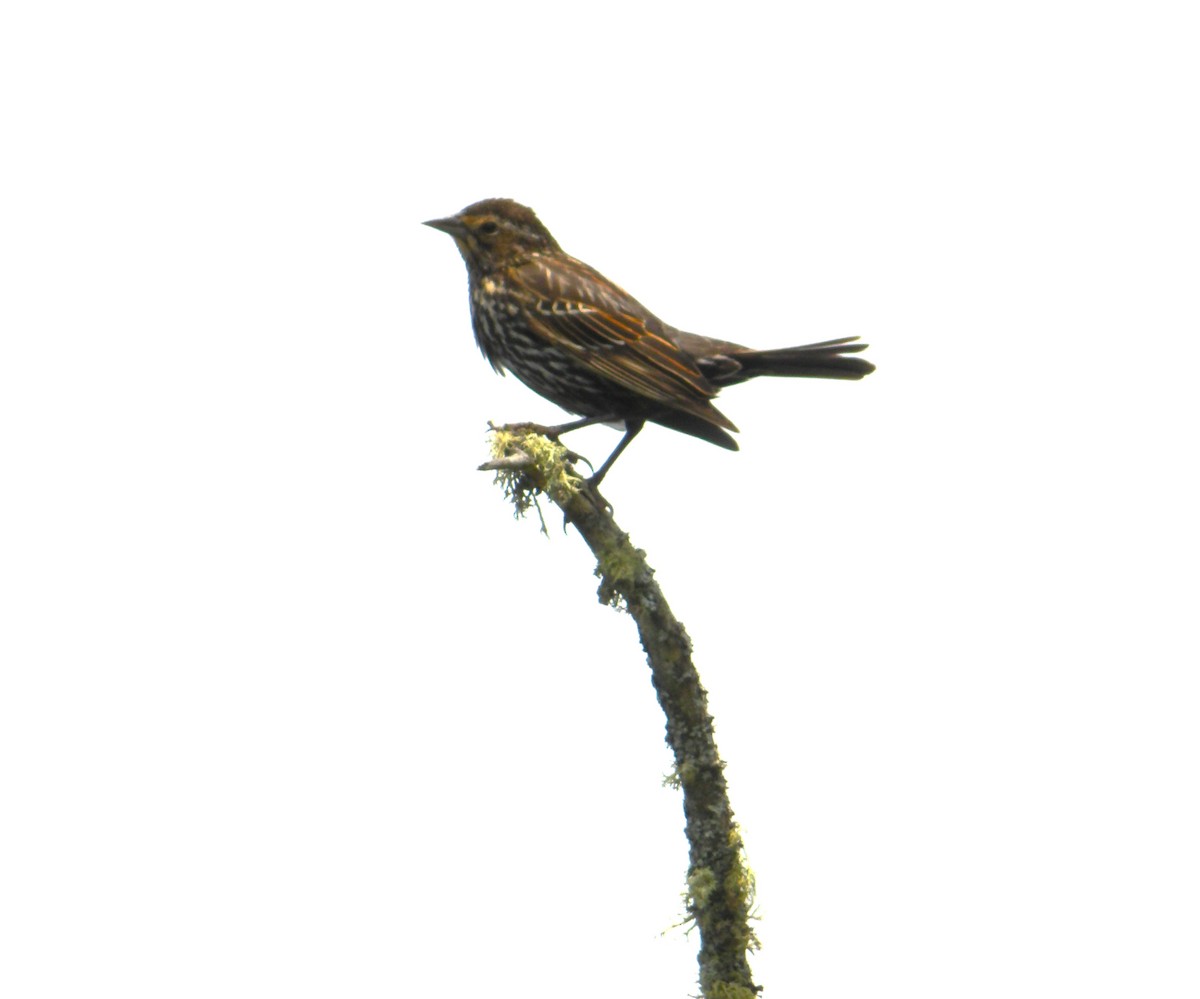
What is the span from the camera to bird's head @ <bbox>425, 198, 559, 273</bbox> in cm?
752

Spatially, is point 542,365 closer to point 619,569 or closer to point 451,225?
point 451,225

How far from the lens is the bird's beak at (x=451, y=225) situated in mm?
7570

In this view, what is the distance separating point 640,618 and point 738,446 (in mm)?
1679

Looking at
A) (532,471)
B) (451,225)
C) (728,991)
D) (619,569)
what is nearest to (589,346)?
(451,225)

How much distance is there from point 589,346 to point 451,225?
1.06m

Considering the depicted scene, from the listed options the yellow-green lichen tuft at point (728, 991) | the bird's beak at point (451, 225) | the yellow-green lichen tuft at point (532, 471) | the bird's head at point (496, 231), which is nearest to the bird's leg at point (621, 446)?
the yellow-green lichen tuft at point (532, 471)

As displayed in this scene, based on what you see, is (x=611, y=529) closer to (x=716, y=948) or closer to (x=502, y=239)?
(x=716, y=948)

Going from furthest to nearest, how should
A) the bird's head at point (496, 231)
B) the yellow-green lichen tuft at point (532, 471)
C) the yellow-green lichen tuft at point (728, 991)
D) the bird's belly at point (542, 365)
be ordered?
the bird's head at point (496, 231) → the bird's belly at point (542, 365) → the yellow-green lichen tuft at point (532, 471) → the yellow-green lichen tuft at point (728, 991)

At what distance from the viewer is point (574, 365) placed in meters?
7.07

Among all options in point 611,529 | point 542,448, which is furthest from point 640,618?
point 542,448

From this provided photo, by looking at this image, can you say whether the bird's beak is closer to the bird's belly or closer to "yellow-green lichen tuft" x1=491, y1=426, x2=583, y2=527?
the bird's belly

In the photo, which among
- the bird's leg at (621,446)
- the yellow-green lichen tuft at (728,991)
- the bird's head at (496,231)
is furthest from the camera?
the bird's head at (496,231)

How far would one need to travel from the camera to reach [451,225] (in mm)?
7586

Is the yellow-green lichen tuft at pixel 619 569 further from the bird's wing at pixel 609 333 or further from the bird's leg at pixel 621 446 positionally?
the bird's wing at pixel 609 333
